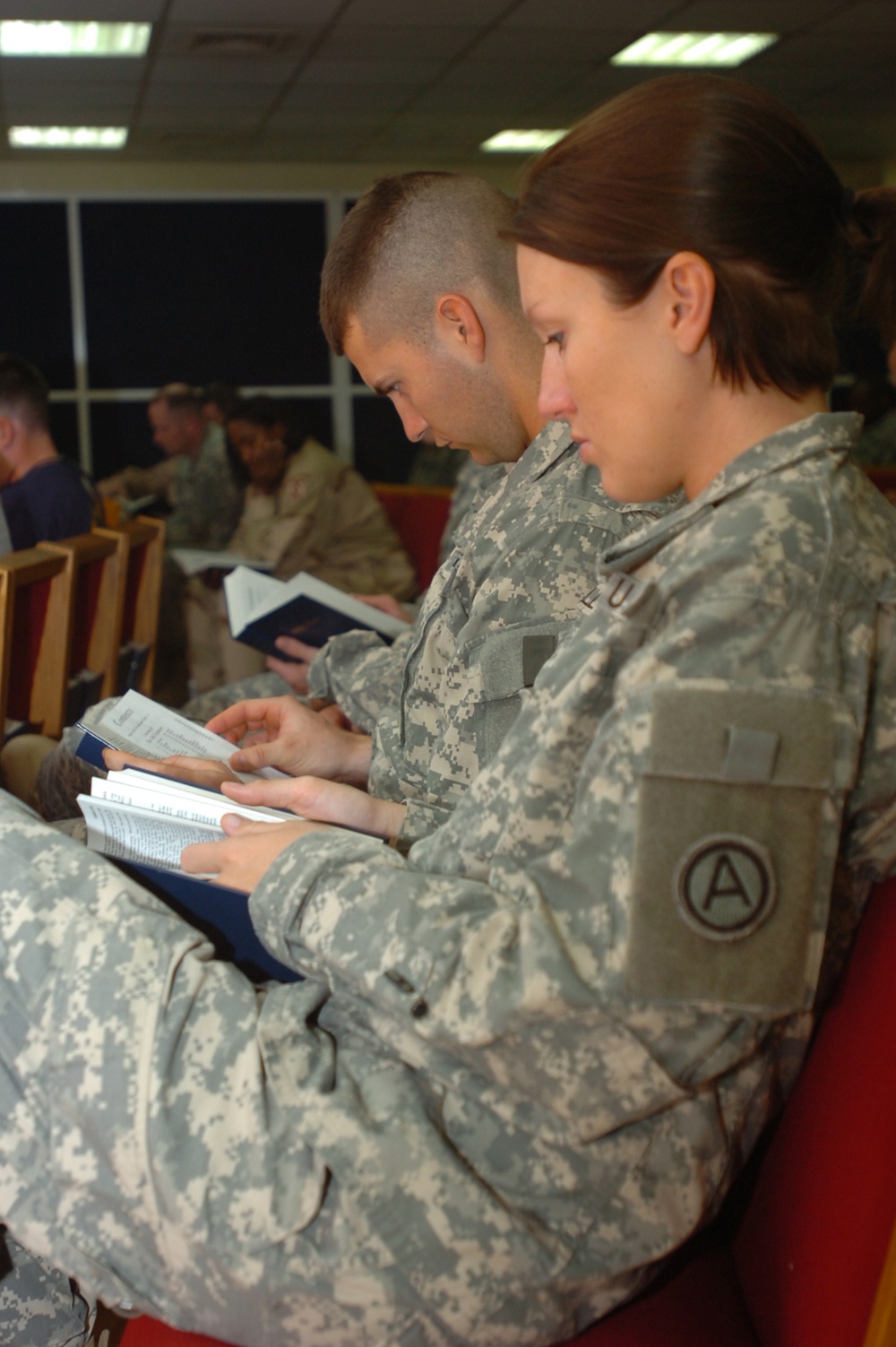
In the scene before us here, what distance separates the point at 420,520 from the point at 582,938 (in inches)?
166

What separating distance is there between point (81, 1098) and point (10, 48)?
5.70m

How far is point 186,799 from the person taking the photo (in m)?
1.04

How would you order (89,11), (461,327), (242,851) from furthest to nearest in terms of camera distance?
(89,11), (461,327), (242,851)

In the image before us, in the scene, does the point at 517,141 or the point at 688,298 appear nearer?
the point at 688,298

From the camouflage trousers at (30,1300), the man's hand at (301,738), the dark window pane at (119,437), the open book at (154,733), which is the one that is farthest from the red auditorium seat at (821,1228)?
→ the dark window pane at (119,437)

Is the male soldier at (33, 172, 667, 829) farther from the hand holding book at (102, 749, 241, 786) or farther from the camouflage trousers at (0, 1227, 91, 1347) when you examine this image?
the camouflage trousers at (0, 1227, 91, 1347)

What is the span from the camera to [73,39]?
17.1 feet

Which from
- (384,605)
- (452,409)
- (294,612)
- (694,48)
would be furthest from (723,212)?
(694,48)

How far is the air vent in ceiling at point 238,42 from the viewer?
16.8 ft

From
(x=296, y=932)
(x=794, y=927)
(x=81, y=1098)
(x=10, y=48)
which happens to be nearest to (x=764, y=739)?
(x=794, y=927)

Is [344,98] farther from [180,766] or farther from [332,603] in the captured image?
[180,766]

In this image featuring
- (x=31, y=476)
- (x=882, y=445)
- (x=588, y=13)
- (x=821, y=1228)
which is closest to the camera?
(x=821, y=1228)

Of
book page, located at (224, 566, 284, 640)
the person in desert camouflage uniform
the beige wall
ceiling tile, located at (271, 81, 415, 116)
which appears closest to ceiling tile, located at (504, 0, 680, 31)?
ceiling tile, located at (271, 81, 415, 116)

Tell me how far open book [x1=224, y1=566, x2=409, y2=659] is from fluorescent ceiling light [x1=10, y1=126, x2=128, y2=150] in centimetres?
561
